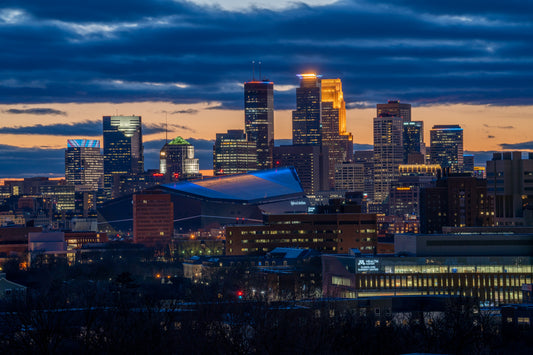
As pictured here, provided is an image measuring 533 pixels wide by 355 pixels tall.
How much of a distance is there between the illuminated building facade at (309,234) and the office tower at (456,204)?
76.0 ft

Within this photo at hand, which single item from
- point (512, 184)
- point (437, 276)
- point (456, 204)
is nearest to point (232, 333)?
point (437, 276)

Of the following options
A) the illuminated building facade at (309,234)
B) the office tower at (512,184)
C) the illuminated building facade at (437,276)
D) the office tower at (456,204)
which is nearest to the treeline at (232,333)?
the illuminated building facade at (437,276)

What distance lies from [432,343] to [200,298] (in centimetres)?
2331

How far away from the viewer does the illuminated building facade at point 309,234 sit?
171 m

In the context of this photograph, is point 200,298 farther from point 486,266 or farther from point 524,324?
point 486,266

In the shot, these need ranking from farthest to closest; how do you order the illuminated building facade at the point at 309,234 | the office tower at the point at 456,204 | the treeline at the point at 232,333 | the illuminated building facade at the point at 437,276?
1. the office tower at the point at 456,204
2. the illuminated building facade at the point at 309,234
3. the illuminated building facade at the point at 437,276
4. the treeline at the point at 232,333

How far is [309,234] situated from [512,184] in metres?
29.2

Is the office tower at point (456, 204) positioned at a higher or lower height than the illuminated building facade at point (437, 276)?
higher

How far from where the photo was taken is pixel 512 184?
16025cm

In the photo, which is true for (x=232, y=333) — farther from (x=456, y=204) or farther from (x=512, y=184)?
(x=456, y=204)

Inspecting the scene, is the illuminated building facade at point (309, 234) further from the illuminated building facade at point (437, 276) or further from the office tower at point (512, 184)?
the illuminated building facade at point (437, 276)

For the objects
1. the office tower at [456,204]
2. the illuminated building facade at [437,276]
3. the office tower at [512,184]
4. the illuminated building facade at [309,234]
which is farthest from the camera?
the office tower at [456,204]

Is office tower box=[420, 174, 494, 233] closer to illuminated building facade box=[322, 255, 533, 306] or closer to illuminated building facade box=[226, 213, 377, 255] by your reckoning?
illuminated building facade box=[226, 213, 377, 255]

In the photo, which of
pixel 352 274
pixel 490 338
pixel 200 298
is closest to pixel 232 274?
pixel 352 274
